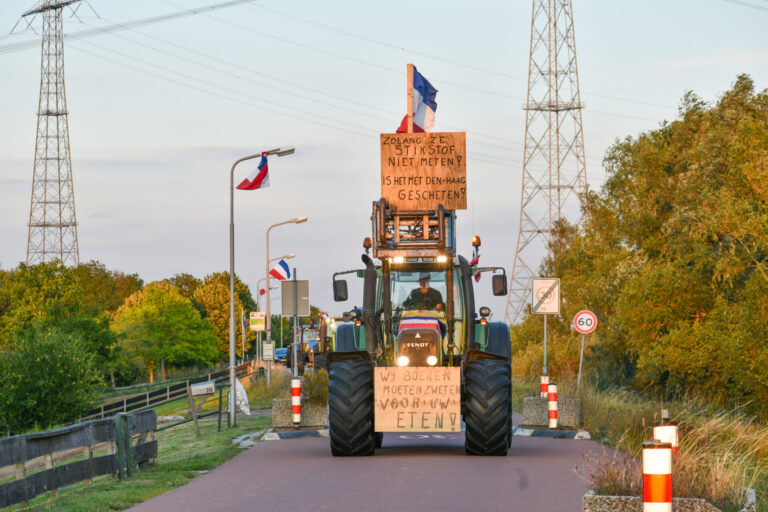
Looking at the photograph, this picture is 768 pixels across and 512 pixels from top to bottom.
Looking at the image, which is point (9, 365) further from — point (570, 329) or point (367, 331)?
point (367, 331)

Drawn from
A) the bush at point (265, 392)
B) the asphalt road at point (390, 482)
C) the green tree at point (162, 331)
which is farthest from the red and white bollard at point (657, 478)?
the green tree at point (162, 331)

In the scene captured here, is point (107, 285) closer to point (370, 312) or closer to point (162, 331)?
point (162, 331)

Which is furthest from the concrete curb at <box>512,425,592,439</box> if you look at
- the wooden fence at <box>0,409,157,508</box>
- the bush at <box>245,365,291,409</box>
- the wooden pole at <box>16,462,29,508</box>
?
the bush at <box>245,365,291,409</box>

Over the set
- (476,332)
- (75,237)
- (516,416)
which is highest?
(75,237)

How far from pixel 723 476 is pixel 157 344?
105 m

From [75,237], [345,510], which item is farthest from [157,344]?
[345,510]

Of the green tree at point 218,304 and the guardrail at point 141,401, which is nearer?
the guardrail at point 141,401

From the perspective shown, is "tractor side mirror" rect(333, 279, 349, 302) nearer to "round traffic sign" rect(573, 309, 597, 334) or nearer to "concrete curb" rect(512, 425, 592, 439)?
"concrete curb" rect(512, 425, 592, 439)

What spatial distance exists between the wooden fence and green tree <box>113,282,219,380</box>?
9223 cm

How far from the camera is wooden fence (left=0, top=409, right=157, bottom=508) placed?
12989mm

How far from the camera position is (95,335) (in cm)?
8600

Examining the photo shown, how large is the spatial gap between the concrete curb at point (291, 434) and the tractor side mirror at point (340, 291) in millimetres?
5011

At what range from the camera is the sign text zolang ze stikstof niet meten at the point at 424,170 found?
1917 cm

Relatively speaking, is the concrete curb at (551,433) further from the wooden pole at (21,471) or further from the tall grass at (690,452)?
the wooden pole at (21,471)
